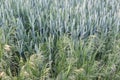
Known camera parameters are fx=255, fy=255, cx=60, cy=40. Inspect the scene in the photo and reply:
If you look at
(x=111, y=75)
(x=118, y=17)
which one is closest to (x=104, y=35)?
(x=118, y=17)

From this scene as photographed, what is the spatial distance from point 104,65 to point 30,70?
23.4 inches

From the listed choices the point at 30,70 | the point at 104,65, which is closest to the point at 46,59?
the point at 30,70

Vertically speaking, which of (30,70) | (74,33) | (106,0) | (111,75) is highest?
(106,0)

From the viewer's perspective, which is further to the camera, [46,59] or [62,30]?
[62,30]

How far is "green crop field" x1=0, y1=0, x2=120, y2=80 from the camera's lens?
1.77 m

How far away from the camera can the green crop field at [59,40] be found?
5.80ft

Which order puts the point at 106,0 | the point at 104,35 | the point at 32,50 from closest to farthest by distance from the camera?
1. the point at 32,50
2. the point at 104,35
3. the point at 106,0

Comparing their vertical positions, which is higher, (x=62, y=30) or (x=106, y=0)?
(x=106, y=0)

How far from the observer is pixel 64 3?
7.99 ft

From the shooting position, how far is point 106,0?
261 centimetres

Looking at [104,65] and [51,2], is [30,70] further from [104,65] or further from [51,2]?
[51,2]

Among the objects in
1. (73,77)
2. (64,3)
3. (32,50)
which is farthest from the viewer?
(64,3)

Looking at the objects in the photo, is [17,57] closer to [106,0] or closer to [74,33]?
[74,33]

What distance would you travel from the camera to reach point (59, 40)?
1.99 meters
